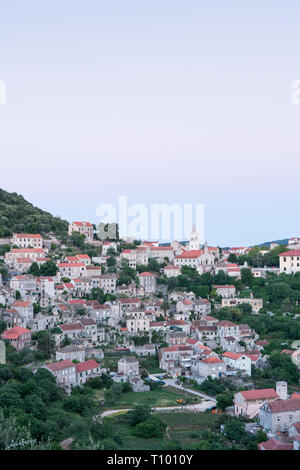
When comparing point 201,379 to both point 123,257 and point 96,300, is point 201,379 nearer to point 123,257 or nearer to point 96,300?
point 96,300

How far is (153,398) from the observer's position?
79.8ft

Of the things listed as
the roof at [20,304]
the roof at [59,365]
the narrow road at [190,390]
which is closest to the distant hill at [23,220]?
the roof at [20,304]

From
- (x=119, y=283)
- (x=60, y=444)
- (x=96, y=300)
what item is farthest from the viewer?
(x=119, y=283)

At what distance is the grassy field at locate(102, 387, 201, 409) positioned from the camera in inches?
925

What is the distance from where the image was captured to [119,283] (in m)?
37.9

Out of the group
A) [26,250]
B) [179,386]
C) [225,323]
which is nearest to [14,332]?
[179,386]

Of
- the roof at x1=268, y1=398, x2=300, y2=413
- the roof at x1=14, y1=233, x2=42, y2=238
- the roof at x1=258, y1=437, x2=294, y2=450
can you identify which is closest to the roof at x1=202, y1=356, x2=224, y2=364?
the roof at x1=268, y1=398, x2=300, y2=413

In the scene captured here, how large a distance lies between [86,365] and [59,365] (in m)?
1.73

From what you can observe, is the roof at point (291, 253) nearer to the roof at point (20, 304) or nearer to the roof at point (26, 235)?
the roof at point (26, 235)

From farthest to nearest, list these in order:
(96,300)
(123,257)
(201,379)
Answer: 1. (123,257)
2. (96,300)
3. (201,379)

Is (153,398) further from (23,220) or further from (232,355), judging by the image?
(23,220)

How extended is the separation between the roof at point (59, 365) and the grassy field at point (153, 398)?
268cm

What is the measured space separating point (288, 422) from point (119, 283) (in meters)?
18.7

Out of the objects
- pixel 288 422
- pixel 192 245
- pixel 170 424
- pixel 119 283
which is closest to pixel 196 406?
pixel 170 424
